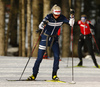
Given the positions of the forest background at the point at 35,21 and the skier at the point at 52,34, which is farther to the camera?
the forest background at the point at 35,21

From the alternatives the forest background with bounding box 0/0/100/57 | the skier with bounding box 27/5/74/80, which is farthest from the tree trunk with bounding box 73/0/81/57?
the skier with bounding box 27/5/74/80

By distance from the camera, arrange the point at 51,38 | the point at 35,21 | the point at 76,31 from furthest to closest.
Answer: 1. the point at 76,31
2. the point at 35,21
3. the point at 51,38

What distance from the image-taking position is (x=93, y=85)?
9.73 meters

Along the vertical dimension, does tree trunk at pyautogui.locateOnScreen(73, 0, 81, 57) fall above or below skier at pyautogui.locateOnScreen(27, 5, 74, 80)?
below

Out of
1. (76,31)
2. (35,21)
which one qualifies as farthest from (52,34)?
(76,31)

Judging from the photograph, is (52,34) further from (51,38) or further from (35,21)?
(35,21)

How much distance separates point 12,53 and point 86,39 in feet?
48.1

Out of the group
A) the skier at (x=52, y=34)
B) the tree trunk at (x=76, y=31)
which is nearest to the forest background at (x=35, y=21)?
the tree trunk at (x=76, y=31)

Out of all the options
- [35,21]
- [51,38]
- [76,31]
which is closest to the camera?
[51,38]

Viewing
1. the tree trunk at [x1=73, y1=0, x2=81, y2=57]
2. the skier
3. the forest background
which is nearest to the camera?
the skier

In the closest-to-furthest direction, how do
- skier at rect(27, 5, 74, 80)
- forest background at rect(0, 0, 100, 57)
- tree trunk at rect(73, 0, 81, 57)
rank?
1. skier at rect(27, 5, 74, 80)
2. forest background at rect(0, 0, 100, 57)
3. tree trunk at rect(73, 0, 81, 57)

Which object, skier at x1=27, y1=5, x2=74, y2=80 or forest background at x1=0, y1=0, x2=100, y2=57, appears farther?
forest background at x1=0, y1=0, x2=100, y2=57

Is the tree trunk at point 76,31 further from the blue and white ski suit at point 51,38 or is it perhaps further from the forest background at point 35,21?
the blue and white ski suit at point 51,38

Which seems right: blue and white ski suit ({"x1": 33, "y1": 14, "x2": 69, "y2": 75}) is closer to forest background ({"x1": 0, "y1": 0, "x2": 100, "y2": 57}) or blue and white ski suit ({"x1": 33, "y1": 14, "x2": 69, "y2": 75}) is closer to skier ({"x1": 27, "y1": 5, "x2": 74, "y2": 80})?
skier ({"x1": 27, "y1": 5, "x2": 74, "y2": 80})
